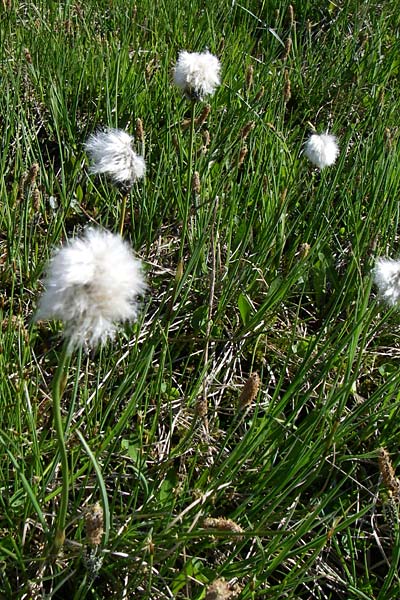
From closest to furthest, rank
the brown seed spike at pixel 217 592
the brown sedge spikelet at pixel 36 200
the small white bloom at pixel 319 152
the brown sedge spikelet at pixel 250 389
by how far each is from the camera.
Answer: the brown seed spike at pixel 217 592 < the brown sedge spikelet at pixel 250 389 < the brown sedge spikelet at pixel 36 200 < the small white bloom at pixel 319 152

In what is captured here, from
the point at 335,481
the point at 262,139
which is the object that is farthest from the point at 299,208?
the point at 335,481

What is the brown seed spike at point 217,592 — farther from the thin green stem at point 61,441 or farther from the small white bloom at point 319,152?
the small white bloom at point 319,152

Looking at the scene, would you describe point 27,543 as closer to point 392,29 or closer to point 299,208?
point 299,208

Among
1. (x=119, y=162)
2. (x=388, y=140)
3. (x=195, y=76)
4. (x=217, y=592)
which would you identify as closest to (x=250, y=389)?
(x=217, y=592)

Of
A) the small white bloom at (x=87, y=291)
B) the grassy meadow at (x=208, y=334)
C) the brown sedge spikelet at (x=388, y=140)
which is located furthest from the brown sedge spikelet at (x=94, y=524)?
the brown sedge spikelet at (x=388, y=140)

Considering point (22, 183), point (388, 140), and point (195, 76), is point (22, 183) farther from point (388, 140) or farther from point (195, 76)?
point (388, 140)

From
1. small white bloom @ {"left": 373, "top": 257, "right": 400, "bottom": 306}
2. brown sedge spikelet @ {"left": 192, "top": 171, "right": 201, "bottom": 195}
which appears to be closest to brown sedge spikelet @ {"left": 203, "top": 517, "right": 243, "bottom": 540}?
small white bloom @ {"left": 373, "top": 257, "right": 400, "bottom": 306}

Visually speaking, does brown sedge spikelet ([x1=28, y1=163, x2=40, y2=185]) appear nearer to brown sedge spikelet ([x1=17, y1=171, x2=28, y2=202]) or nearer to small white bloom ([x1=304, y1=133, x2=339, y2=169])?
brown sedge spikelet ([x1=17, y1=171, x2=28, y2=202])
